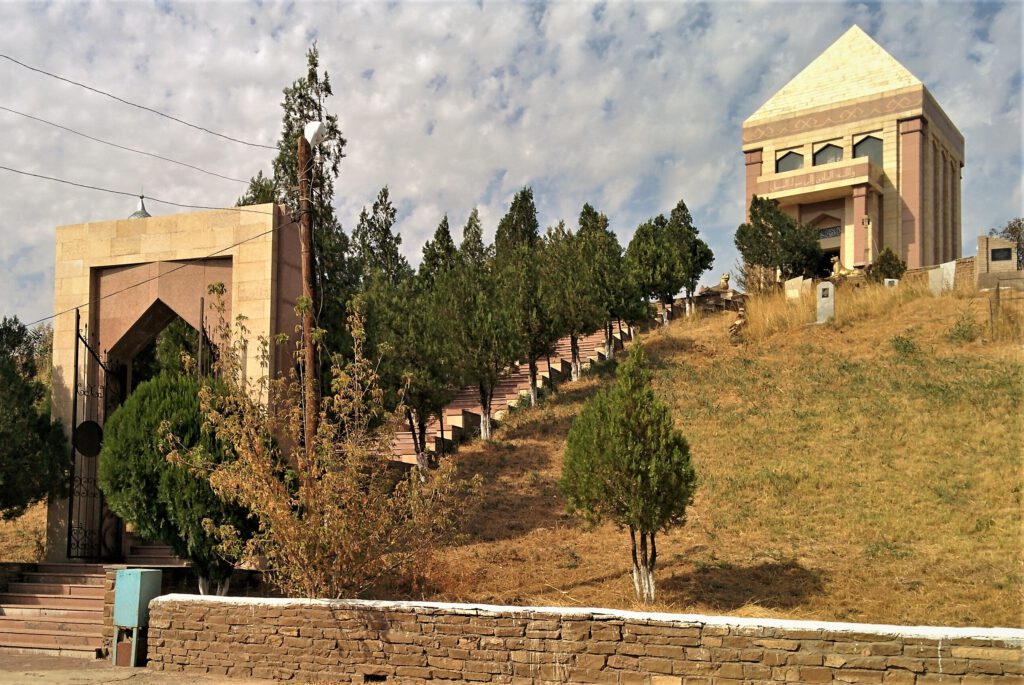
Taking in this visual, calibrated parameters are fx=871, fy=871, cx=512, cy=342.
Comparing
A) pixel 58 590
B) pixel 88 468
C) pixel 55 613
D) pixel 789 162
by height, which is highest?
pixel 789 162

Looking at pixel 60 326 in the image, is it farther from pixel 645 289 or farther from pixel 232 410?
pixel 645 289

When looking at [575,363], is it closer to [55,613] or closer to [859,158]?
[55,613]

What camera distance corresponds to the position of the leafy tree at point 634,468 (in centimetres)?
1305

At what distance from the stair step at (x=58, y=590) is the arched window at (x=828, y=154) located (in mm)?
41794

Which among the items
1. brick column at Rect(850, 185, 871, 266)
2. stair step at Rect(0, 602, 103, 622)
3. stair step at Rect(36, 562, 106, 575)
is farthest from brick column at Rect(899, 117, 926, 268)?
stair step at Rect(0, 602, 103, 622)

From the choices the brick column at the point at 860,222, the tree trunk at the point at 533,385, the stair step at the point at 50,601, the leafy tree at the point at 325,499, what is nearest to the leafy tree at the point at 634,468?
the leafy tree at the point at 325,499

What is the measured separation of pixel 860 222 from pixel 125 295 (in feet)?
122

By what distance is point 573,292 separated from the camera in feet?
90.0

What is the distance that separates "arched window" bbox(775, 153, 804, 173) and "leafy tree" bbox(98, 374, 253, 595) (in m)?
40.8

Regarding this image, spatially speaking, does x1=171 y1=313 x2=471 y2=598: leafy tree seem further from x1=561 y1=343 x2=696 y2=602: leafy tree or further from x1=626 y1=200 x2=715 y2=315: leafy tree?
x1=626 y1=200 x2=715 y2=315: leafy tree

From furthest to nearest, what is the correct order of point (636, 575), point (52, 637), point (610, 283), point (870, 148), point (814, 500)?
1. point (870, 148)
2. point (610, 283)
3. point (814, 500)
4. point (636, 575)
5. point (52, 637)

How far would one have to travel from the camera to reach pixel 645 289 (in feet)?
125

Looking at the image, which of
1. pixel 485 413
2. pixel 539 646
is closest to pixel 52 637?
pixel 539 646

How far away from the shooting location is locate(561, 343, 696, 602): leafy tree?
42.8 feet
